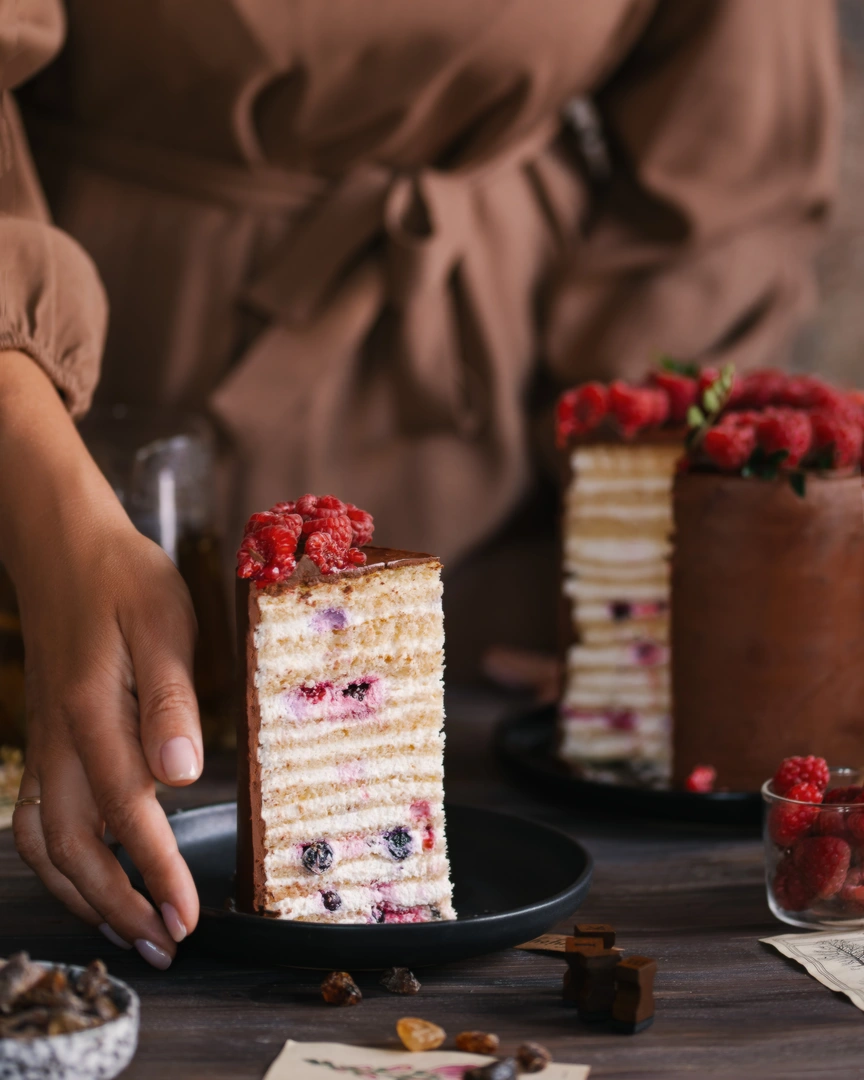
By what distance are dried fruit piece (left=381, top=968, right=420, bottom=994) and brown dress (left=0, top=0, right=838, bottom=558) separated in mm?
1015

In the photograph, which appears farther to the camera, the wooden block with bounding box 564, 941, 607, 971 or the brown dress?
the brown dress

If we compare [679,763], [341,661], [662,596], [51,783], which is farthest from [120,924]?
[662,596]

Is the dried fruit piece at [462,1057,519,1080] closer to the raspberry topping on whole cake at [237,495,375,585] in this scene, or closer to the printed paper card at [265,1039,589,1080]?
the printed paper card at [265,1039,589,1080]

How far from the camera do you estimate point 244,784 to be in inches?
45.8

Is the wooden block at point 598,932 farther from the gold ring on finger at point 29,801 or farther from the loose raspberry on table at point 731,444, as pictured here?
the loose raspberry on table at point 731,444

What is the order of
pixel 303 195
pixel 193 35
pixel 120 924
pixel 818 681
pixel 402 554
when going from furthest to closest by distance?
pixel 303 195 → pixel 193 35 → pixel 818 681 → pixel 402 554 → pixel 120 924

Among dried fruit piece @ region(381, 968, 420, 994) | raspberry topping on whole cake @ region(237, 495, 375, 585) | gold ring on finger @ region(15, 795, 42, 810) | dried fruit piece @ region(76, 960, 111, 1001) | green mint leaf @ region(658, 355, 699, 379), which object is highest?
green mint leaf @ region(658, 355, 699, 379)

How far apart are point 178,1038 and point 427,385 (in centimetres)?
117

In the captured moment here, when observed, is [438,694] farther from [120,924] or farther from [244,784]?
[120,924]

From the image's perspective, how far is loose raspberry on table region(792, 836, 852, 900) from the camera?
118cm

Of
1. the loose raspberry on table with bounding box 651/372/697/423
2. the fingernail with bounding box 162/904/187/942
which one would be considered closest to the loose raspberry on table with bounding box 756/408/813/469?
the loose raspberry on table with bounding box 651/372/697/423

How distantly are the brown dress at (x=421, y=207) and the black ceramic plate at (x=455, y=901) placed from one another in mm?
768

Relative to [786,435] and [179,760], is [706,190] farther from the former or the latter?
[179,760]

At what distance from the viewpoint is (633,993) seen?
100cm
